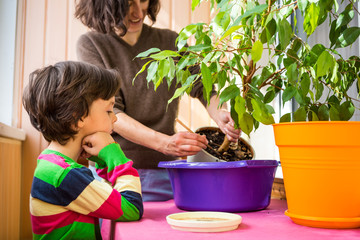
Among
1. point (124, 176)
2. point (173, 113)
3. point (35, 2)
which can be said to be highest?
point (35, 2)

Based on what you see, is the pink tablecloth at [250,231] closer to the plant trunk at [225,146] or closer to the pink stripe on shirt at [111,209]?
the pink stripe on shirt at [111,209]

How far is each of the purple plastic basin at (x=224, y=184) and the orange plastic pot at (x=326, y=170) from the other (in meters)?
0.17

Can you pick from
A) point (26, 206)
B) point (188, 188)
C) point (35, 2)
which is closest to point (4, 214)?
point (26, 206)

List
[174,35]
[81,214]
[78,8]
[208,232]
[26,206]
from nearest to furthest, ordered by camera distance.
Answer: [208,232]
[81,214]
[78,8]
[174,35]
[26,206]

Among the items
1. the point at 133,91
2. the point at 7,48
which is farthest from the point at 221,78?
the point at 7,48

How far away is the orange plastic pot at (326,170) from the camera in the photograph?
0.73 meters

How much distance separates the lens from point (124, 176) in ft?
3.23

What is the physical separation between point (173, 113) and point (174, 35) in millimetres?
365

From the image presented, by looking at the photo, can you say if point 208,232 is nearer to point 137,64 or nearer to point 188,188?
point 188,188

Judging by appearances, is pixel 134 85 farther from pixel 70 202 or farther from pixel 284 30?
pixel 284 30

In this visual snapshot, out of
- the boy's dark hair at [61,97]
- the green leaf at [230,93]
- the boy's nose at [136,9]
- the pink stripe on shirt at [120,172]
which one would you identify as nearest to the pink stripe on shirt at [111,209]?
the pink stripe on shirt at [120,172]

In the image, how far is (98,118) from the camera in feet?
3.30

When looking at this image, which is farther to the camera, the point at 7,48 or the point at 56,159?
the point at 7,48

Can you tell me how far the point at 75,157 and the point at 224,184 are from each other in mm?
398
